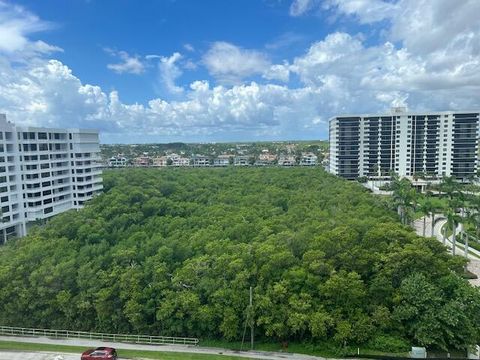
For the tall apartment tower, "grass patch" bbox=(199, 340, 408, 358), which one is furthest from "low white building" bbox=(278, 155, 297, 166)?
"grass patch" bbox=(199, 340, 408, 358)

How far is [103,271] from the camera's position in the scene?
96.3ft

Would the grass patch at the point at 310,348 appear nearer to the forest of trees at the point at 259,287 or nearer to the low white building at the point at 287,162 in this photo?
the forest of trees at the point at 259,287

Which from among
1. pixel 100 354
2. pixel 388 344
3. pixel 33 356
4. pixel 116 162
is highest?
pixel 116 162

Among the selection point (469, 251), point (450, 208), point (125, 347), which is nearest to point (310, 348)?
point (125, 347)

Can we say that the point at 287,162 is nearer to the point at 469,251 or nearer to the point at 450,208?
the point at 469,251

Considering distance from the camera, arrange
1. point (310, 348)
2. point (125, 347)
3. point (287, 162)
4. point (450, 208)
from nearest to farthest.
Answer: point (310, 348) < point (125, 347) < point (450, 208) < point (287, 162)

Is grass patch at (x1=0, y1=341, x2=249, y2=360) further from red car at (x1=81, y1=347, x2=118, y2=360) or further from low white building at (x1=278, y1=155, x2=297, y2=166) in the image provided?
low white building at (x1=278, y1=155, x2=297, y2=166)

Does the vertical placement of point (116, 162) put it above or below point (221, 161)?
above

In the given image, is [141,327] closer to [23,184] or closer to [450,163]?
[23,184]

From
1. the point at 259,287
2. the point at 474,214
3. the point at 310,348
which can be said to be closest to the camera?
the point at 310,348

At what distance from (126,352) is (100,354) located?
2261 millimetres

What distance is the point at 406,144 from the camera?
330ft

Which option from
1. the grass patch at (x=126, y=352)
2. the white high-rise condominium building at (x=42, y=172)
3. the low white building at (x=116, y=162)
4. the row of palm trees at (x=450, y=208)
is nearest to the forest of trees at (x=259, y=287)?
the grass patch at (x=126, y=352)

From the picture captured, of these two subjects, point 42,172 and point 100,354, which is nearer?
point 100,354
